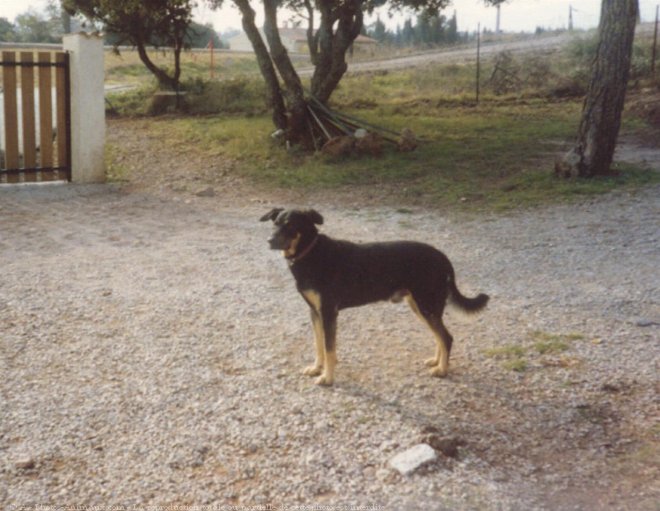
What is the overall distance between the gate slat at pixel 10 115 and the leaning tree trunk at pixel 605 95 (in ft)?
28.8

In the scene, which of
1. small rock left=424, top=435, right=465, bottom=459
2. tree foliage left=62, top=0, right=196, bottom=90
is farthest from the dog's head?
tree foliage left=62, top=0, right=196, bottom=90

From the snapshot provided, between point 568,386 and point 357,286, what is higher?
point 357,286

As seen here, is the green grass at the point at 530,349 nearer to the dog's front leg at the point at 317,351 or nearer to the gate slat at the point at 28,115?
the dog's front leg at the point at 317,351

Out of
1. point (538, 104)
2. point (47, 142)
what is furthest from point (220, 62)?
point (47, 142)

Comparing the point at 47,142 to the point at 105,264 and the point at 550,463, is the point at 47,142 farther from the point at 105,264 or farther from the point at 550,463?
the point at 550,463

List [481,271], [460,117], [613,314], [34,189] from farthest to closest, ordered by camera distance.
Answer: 1. [460,117]
2. [34,189]
3. [481,271]
4. [613,314]

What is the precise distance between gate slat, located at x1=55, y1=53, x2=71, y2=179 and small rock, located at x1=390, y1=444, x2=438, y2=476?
1063 centimetres

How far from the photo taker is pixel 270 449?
174 inches

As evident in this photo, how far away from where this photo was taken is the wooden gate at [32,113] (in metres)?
12.7

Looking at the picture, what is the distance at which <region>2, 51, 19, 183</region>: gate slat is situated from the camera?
12648 mm

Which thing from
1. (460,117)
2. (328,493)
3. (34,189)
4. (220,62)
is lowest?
(328,493)

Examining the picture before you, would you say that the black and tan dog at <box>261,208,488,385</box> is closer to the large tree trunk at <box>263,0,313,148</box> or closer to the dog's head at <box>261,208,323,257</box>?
the dog's head at <box>261,208,323,257</box>

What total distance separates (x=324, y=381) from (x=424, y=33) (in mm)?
84493

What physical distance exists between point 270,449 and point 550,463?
1.52 meters
